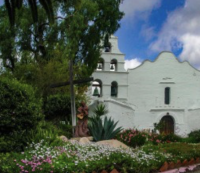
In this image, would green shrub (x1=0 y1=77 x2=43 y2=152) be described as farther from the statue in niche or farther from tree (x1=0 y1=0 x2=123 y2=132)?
tree (x1=0 y1=0 x2=123 y2=132)

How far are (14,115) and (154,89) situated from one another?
21944 mm

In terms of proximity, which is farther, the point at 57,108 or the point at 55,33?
A: the point at 55,33

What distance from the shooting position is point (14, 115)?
27.8 feet

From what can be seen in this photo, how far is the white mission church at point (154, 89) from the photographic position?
27.6 meters

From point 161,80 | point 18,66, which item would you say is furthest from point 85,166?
point 161,80

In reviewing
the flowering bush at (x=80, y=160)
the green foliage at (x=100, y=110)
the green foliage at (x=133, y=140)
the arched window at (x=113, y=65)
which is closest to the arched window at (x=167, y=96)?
the arched window at (x=113, y=65)

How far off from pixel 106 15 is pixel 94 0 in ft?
4.62

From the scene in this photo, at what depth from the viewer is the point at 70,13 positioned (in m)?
21.1

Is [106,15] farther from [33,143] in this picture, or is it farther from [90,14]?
[33,143]

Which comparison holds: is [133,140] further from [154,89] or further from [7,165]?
[154,89]

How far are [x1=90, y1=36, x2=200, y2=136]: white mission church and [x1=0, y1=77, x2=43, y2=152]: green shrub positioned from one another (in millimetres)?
17395

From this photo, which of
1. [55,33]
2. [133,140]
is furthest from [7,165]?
[55,33]

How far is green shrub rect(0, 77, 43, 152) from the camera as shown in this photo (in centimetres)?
825

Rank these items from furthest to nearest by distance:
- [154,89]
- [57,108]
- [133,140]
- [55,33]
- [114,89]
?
1. [154,89]
2. [114,89]
3. [55,33]
4. [57,108]
5. [133,140]
